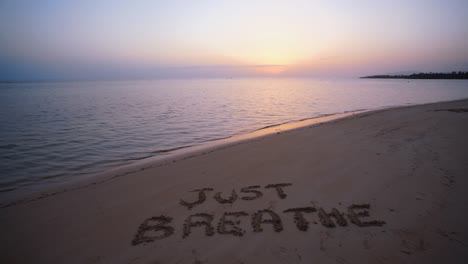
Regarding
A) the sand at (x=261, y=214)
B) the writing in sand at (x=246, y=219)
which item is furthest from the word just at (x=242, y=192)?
the writing in sand at (x=246, y=219)

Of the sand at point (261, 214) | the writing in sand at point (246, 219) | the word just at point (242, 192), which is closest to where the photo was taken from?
the sand at point (261, 214)

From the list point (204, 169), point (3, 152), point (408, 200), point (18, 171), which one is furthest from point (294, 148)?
point (3, 152)

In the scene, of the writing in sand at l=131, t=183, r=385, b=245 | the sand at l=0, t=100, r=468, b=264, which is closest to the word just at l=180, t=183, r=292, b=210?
the sand at l=0, t=100, r=468, b=264

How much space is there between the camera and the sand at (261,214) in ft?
9.87

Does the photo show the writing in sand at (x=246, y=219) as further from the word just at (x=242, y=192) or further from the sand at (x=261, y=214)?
the word just at (x=242, y=192)

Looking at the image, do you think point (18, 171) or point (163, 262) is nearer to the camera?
point (163, 262)

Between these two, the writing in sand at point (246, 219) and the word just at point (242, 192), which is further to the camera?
the word just at point (242, 192)

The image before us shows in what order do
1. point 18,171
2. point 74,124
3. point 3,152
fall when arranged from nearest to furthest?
point 18,171 → point 3,152 → point 74,124

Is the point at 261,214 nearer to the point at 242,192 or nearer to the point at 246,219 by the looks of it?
the point at 246,219

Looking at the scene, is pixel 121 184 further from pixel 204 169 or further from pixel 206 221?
pixel 206 221

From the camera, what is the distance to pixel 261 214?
381 centimetres

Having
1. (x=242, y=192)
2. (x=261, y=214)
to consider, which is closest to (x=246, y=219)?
(x=261, y=214)

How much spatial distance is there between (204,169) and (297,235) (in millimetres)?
3190

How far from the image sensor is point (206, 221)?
3682mm
